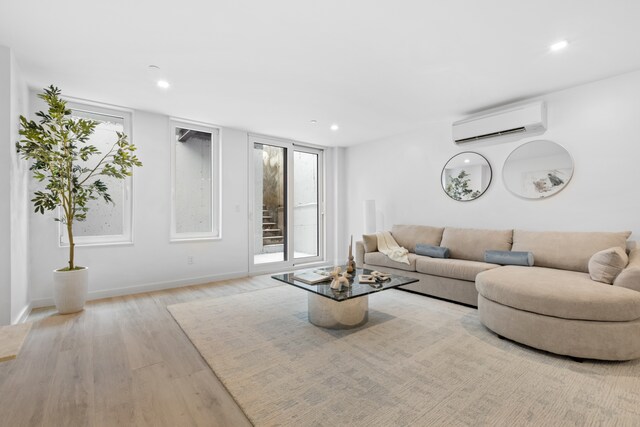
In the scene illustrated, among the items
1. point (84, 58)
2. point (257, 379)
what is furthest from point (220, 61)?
point (257, 379)

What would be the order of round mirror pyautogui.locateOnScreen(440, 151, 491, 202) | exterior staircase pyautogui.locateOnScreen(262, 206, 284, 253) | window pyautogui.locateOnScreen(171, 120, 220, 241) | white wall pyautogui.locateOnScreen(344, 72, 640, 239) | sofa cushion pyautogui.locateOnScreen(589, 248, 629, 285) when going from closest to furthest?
sofa cushion pyautogui.locateOnScreen(589, 248, 629, 285), white wall pyautogui.locateOnScreen(344, 72, 640, 239), round mirror pyautogui.locateOnScreen(440, 151, 491, 202), window pyautogui.locateOnScreen(171, 120, 220, 241), exterior staircase pyautogui.locateOnScreen(262, 206, 284, 253)

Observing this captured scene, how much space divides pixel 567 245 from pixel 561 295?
3.99 ft

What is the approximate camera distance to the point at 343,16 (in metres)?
2.05

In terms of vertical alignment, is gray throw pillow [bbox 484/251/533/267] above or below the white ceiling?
below

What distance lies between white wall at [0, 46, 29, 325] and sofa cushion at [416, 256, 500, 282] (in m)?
4.07

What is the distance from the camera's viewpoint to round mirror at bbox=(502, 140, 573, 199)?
10.9 feet

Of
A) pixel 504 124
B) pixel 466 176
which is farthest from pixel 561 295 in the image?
pixel 466 176

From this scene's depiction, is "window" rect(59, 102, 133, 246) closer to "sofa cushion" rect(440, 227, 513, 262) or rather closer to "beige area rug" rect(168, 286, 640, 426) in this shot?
"beige area rug" rect(168, 286, 640, 426)

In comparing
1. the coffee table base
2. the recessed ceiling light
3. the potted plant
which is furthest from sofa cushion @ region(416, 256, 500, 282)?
the potted plant

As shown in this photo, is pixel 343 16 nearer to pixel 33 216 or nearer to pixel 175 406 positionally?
pixel 175 406

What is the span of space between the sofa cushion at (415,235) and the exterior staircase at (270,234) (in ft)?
6.76

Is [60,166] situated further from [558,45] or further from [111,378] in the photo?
[558,45]

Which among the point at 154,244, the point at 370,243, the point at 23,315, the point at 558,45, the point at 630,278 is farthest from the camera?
the point at 370,243

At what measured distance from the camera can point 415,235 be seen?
4355 mm
